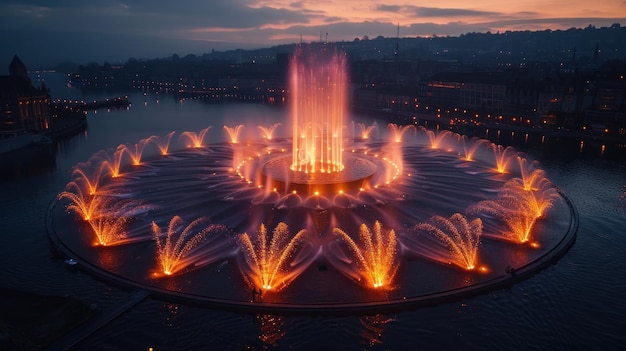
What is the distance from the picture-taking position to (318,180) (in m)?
35.8

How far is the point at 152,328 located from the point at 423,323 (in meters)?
11.5

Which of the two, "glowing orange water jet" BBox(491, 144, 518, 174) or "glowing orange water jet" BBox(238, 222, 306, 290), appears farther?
"glowing orange water jet" BBox(491, 144, 518, 174)

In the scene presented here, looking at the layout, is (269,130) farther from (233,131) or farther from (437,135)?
(437,135)

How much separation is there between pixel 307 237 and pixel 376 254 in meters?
4.43

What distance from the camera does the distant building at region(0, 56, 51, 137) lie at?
211 feet

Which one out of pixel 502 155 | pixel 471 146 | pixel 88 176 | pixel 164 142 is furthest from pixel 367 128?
pixel 88 176

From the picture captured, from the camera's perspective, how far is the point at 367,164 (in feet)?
138

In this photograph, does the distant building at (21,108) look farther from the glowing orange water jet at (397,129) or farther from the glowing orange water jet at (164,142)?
the glowing orange water jet at (397,129)

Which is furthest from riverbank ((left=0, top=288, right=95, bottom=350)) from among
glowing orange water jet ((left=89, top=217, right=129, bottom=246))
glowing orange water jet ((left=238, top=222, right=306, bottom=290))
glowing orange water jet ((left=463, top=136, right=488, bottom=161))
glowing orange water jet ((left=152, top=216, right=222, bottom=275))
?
glowing orange water jet ((left=463, top=136, right=488, bottom=161))

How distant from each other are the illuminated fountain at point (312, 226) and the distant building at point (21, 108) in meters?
27.0

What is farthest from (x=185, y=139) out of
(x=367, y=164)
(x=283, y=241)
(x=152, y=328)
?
(x=152, y=328)

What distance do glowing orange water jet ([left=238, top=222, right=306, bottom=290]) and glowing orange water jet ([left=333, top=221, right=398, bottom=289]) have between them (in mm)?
3255

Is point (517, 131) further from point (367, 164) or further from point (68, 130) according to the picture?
point (68, 130)

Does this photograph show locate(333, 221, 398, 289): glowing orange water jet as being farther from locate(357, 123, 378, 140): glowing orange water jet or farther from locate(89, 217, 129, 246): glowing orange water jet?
locate(357, 123, 378, 140): glowing orange water jet
